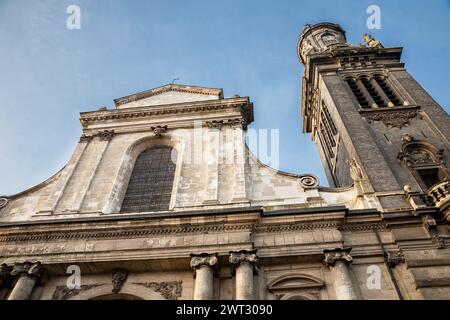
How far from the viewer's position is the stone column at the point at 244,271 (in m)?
8.31

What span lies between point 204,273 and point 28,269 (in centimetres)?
449

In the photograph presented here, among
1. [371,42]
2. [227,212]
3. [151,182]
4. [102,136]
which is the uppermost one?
[371,42]

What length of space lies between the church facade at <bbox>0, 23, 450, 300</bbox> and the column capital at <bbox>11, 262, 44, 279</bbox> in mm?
38

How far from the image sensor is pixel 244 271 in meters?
8.77

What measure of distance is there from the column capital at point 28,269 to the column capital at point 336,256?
7.17 meters

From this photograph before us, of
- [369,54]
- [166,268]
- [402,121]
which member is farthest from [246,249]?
[369,54]

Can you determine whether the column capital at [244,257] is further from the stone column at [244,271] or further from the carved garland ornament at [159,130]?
the carved garland ornament at [159,130]

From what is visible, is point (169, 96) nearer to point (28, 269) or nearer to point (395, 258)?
point (28, 269)

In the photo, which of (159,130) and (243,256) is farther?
(159,130)

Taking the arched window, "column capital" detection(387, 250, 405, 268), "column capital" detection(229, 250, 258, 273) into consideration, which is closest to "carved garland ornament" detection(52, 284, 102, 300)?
the arched window

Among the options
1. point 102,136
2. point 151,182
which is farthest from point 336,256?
point 102,136

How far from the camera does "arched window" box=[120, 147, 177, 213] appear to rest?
40.7ft
